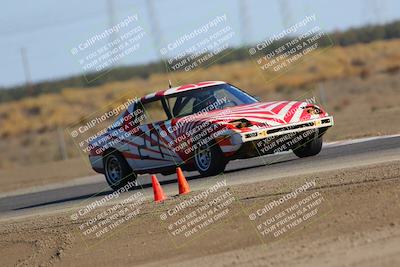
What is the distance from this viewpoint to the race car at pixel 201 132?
1473 cm

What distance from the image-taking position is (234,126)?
1459 cm

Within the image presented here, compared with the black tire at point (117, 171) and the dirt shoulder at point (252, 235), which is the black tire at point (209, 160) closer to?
the dirt shoulder at point (252, 235)

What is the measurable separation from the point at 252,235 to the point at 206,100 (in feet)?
20.1

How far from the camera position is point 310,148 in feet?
53.5

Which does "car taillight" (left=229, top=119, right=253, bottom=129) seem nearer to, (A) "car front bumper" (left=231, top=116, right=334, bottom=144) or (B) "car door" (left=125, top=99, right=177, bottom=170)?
(A) "car front bumper" (left=231, top=116, right=334, bottom=144)

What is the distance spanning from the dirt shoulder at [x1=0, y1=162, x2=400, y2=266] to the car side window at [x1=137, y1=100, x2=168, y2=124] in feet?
8.74

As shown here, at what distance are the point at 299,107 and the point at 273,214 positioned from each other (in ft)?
15.5

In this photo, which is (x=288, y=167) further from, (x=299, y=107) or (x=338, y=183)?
(x=338, y=183)

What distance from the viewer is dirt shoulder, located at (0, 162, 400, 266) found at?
8.73 m

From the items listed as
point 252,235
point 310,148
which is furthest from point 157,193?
point 252,235

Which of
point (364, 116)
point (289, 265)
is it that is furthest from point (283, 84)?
point (289, 265)

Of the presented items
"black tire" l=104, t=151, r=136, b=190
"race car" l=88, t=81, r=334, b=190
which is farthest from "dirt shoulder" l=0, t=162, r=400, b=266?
"black tire" l=104, t=151, r=136, b=190

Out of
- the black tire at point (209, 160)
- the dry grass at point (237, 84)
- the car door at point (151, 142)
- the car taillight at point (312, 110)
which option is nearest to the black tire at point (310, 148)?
the car taillight at point (312, 110)

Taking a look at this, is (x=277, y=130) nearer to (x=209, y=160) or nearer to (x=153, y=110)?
(x=209, y=160)
